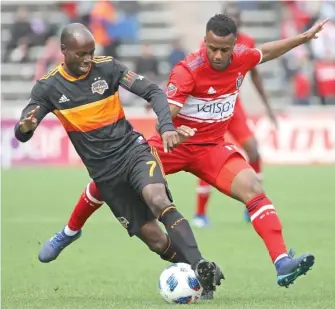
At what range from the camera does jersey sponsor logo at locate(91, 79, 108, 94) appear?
26.3ft

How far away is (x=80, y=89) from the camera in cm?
802

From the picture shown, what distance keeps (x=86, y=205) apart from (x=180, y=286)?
1740 mm

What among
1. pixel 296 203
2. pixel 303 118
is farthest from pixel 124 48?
pixel 296 203

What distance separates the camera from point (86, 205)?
29.3 feet

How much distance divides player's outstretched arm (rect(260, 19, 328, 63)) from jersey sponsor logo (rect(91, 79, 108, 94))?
5.22ft

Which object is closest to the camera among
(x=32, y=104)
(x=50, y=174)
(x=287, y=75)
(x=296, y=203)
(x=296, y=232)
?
(x=32, y=104)

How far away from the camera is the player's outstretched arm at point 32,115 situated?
7.69 m

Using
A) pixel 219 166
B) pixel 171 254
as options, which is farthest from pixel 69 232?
pixel 219 166

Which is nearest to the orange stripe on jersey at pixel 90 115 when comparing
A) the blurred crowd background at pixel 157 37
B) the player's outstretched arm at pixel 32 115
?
the player's outstretched arm at pixel 32 115

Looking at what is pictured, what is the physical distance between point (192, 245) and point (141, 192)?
1.93 ft

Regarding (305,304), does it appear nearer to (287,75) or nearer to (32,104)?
(32,104)

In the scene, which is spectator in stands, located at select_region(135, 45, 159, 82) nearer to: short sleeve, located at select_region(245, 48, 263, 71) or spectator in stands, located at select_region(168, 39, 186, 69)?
spectator in stands, located at select_region(168, 39, 186, 69)

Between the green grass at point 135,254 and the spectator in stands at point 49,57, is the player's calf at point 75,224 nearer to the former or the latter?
the green grass at point 135,254

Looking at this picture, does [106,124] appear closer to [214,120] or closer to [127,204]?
[127,204]
